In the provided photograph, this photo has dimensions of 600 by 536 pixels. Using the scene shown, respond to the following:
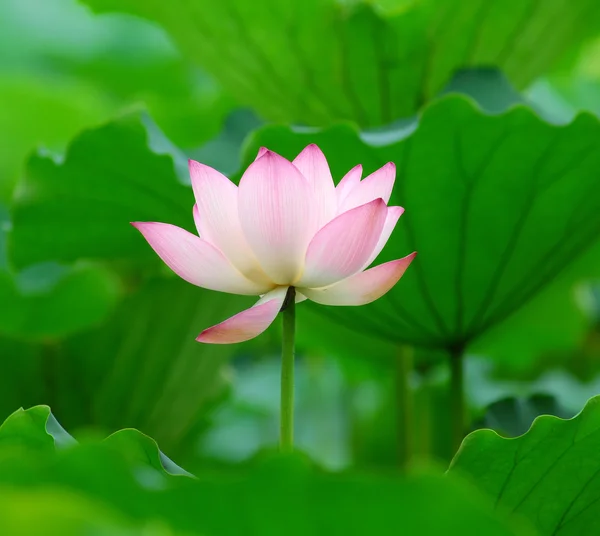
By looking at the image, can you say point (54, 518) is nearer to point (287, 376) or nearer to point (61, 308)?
point (287, 376)

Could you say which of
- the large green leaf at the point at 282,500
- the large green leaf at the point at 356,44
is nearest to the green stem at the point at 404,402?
the large green leaf at the point at 356,44

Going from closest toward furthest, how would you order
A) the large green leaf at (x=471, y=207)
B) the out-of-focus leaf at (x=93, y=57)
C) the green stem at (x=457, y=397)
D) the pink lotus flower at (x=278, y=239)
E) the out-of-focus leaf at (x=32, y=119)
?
1. the pink lotus flower at (x=278, y=239)
2. the large green leaf at (x=471, y=207)
3. the green stem at (x=457, y=397)
4. the out-of-focus leaf at (x=32, y=119)
5. the out-of-focus leaf at (x=93, y=57)

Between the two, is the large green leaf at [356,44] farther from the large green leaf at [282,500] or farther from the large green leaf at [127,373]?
the large green leaf at [282,500]

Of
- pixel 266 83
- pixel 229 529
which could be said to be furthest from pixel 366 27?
pixel 229 529

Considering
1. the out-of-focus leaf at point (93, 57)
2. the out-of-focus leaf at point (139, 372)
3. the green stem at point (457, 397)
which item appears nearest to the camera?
A: the green stem at point (457, 397)

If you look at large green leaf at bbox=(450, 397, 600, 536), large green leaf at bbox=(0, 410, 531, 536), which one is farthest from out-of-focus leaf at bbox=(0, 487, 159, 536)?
large green leaf at bbox=(450, 397, 600, 536)
